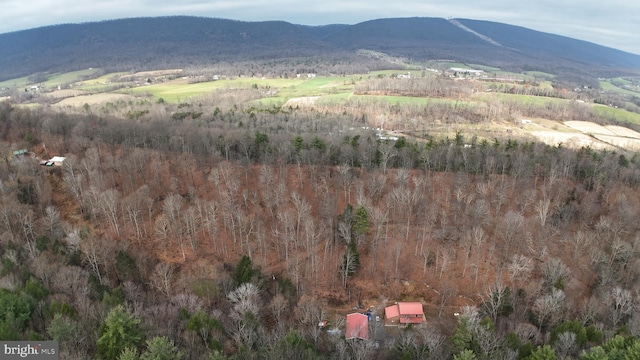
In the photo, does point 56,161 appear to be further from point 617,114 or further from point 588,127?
point 617,114

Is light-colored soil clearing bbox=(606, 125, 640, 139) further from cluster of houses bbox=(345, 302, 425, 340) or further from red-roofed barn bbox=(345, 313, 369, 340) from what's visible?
red-roofed barn bbox=(345, 313, 369, 340)

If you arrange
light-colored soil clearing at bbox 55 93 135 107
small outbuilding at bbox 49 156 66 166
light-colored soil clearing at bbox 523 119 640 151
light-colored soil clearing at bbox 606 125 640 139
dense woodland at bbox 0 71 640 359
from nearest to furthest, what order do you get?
dense woodland at bbox 0 71 640 359
small outbuilding at bbox 49 156 66 166
light-colored soil clearing at bbox 523 119 640 151
light-colored soil clearing at bbox 606 125 640 139
light-colored soil clearing at bbox 55 93 135 107

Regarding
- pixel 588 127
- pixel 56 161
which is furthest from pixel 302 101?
pixel 588 127

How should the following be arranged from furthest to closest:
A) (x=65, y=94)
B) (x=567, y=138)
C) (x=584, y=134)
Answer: (x=65, y=94), (x=584, y=134), (x=567, y=138)

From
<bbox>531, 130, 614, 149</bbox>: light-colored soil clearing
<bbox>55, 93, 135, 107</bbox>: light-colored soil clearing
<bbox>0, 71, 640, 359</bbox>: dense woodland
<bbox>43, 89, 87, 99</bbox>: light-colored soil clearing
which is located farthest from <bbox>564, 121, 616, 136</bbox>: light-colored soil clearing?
<bbox>43, 89, 87, 99</bbox>: light-colored soil clearing

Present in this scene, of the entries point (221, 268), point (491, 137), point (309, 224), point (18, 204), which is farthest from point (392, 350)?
point (491, 137)

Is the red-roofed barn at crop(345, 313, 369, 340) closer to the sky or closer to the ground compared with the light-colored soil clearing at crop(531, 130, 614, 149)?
closer to the ground
